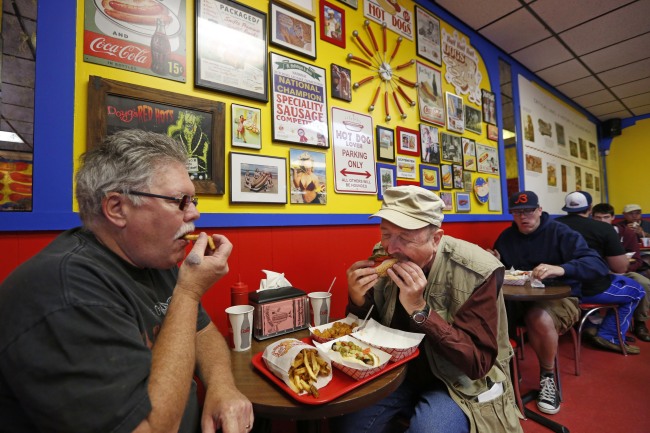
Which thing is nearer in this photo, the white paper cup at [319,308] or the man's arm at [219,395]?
the man's arm at [219,395]

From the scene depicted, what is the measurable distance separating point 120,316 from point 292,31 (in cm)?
247

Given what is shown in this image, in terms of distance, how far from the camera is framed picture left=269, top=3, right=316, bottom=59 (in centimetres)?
240

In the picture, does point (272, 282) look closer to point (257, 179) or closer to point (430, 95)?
point (257, 179)

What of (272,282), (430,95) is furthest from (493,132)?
(272,282)

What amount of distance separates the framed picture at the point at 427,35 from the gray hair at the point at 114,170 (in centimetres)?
338

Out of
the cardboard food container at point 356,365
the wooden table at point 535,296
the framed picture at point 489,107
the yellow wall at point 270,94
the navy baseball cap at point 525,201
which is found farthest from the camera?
the framed picture at point 489,107

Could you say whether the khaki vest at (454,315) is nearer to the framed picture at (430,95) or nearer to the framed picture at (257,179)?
the framed picture at (257,179)

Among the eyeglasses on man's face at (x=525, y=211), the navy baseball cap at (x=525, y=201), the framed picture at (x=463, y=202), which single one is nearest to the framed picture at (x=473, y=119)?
the framed picture at (x=463, y=202)

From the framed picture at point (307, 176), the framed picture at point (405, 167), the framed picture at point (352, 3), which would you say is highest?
the framed picture at point (352, 3)

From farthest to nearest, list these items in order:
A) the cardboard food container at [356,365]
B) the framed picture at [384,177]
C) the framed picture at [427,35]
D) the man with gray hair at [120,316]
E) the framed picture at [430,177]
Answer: the framed picture at [427,35] → the framed picture at [430,177] → the framed picture at [384,177] → the cardboard food container at [356,365] → the man with gray hair at [120,316]

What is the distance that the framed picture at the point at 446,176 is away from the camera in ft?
12.0

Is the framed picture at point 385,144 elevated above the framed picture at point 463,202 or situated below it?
above

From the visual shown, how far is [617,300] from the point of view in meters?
3.47

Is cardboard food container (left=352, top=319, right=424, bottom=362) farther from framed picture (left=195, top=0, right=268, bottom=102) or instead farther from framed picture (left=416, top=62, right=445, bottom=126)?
framed picture (left=416, top=62, right=445, bottom=126)
